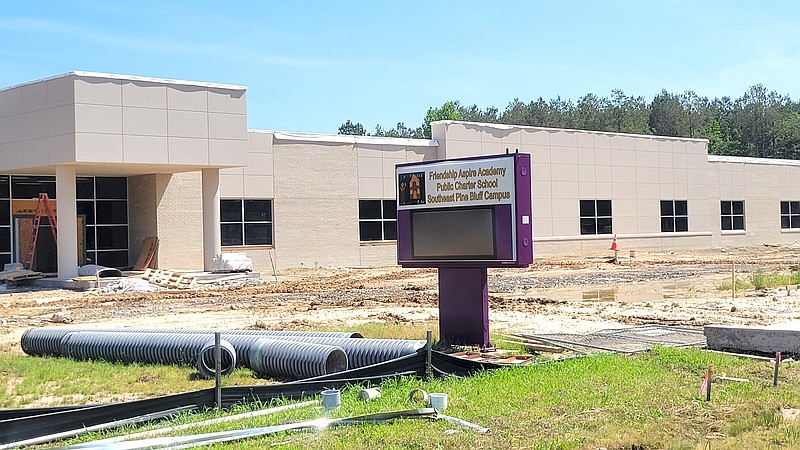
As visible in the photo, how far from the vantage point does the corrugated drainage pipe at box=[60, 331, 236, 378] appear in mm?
12750

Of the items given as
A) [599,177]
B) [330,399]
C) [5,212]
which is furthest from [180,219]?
[330,399]

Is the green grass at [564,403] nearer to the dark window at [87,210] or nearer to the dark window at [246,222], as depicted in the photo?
the dark window at [87,210]

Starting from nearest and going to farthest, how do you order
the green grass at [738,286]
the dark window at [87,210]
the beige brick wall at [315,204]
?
the green grass at [738,286], the dark window at [87,210], the beige brick wall at [315,204]

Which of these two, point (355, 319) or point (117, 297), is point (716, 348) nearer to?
point (355, 319)

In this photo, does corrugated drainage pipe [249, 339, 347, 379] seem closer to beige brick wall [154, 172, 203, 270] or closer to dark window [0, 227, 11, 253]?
beige brick wall [154, 172, 203, 270]

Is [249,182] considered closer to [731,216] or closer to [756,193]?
[731,216]

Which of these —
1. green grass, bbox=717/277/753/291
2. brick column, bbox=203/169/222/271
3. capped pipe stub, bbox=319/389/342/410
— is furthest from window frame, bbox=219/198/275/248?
capped pipe stub, bbox=319/389/342/410

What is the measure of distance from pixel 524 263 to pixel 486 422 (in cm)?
543

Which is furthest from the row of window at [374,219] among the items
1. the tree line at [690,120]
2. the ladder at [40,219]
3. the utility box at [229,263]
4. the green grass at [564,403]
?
the tree line at [690,120]

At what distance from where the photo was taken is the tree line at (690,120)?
113 m

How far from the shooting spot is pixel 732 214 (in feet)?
195

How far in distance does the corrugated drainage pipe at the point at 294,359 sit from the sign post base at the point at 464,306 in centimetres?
280

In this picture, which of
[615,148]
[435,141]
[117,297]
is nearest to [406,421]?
[117,297]

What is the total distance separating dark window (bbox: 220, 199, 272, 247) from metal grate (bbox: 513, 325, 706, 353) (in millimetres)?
22982
